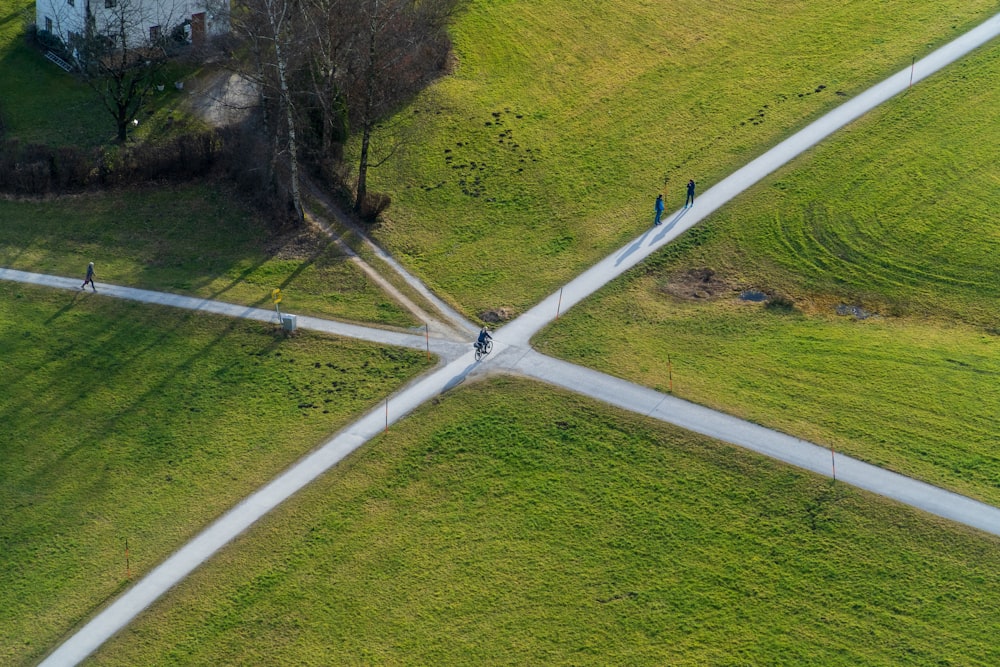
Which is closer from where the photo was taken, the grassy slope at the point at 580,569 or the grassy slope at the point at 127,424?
the grassy slope at the point at 580,569

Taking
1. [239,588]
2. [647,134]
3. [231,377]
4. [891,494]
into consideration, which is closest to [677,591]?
[891,494]

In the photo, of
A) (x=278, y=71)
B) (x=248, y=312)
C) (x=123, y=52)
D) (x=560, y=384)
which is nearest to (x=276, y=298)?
(x=248, y=312)

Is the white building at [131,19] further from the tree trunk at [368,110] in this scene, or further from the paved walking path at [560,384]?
the paved walking path at [560,384]

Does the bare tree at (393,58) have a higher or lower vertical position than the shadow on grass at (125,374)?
higher

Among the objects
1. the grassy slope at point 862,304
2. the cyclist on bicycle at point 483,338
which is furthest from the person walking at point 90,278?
the grassy slope at point 862,304

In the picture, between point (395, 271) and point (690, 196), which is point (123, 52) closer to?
point (395, 271)

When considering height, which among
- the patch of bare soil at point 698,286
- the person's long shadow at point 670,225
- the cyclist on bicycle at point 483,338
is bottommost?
the patch of bare soil at point 698,286

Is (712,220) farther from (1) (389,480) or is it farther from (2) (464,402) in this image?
(1) (389,480)

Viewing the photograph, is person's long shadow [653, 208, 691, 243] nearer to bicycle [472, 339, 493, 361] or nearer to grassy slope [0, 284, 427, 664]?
bicycle [472, 339, 493, 361]

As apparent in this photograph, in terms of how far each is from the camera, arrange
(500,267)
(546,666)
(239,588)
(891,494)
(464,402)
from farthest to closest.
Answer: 1. (500,267)
2. (464,402)
3. (891,494)
4. (239,588)
5. (546,666)
